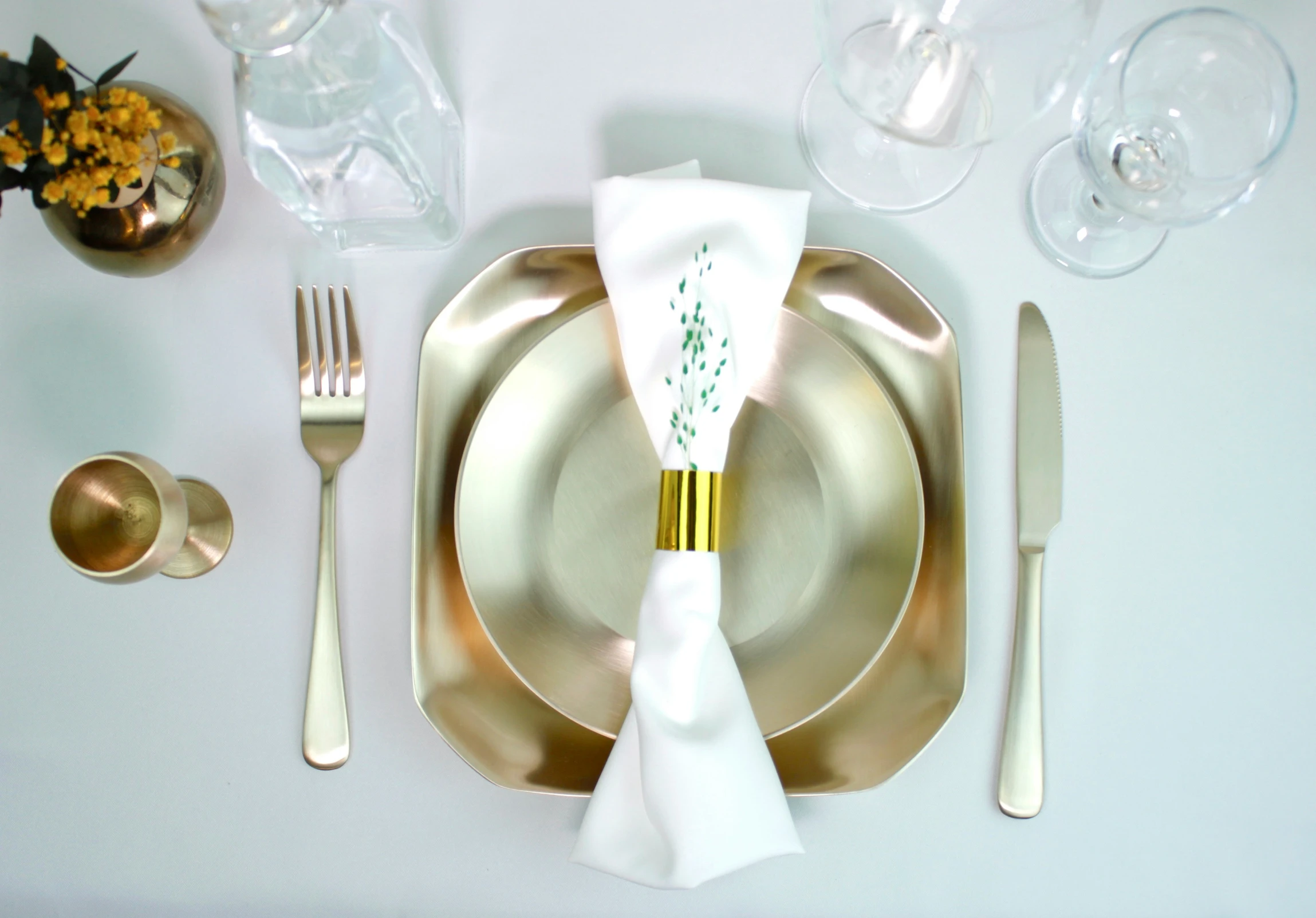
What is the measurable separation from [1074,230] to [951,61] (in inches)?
6.5

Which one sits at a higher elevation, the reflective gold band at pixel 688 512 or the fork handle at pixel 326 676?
the reflective gold band at pixel 688 512

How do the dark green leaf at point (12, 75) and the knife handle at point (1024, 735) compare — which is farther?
the knife handle at point (1024, 735)

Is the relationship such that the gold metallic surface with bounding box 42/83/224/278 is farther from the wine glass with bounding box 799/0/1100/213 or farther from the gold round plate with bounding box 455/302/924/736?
the wine glass with bounding box 799/0/1100/213

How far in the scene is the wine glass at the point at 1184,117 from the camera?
500 millimetres

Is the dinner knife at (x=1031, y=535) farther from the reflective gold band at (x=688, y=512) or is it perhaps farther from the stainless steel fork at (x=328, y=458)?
the stainless steel fork at (x=328, y=458)

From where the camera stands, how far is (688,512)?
1.70 ft

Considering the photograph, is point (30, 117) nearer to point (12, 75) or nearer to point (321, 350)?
point (12, 75)

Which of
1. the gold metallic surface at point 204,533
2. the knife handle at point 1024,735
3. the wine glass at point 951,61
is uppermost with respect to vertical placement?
the wine glass at point 951,61

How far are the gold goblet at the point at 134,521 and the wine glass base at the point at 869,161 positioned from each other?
0.49m

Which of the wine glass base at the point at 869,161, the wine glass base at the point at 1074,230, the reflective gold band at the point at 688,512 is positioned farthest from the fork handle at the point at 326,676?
the wine glass base at the point at 1074,230

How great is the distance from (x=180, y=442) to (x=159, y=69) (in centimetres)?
28

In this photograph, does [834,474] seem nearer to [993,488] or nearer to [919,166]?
[993,488]

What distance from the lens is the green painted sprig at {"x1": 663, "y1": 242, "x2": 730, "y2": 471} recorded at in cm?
53

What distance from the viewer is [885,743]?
56cm
